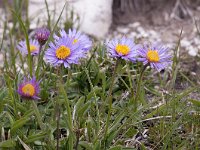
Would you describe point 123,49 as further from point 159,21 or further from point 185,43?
point 159,21

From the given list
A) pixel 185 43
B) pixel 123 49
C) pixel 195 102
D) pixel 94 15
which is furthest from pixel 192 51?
pixel 123 49

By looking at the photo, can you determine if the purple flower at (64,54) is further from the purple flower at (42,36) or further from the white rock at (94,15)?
the white rock at (94,15)

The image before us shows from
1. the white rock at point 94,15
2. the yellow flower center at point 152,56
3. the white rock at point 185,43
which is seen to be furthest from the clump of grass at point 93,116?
the white rock at point 94,15

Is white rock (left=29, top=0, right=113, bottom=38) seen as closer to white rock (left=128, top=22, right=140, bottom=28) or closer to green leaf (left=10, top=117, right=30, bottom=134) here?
white rock (left=128, top=22, right=140, bottom=28)

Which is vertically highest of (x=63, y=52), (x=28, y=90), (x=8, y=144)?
(x=63, y=52)

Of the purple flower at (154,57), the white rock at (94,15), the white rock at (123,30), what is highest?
the purple flower at (154,57)

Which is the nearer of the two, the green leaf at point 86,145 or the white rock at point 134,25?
the green leaf at point 86,145
